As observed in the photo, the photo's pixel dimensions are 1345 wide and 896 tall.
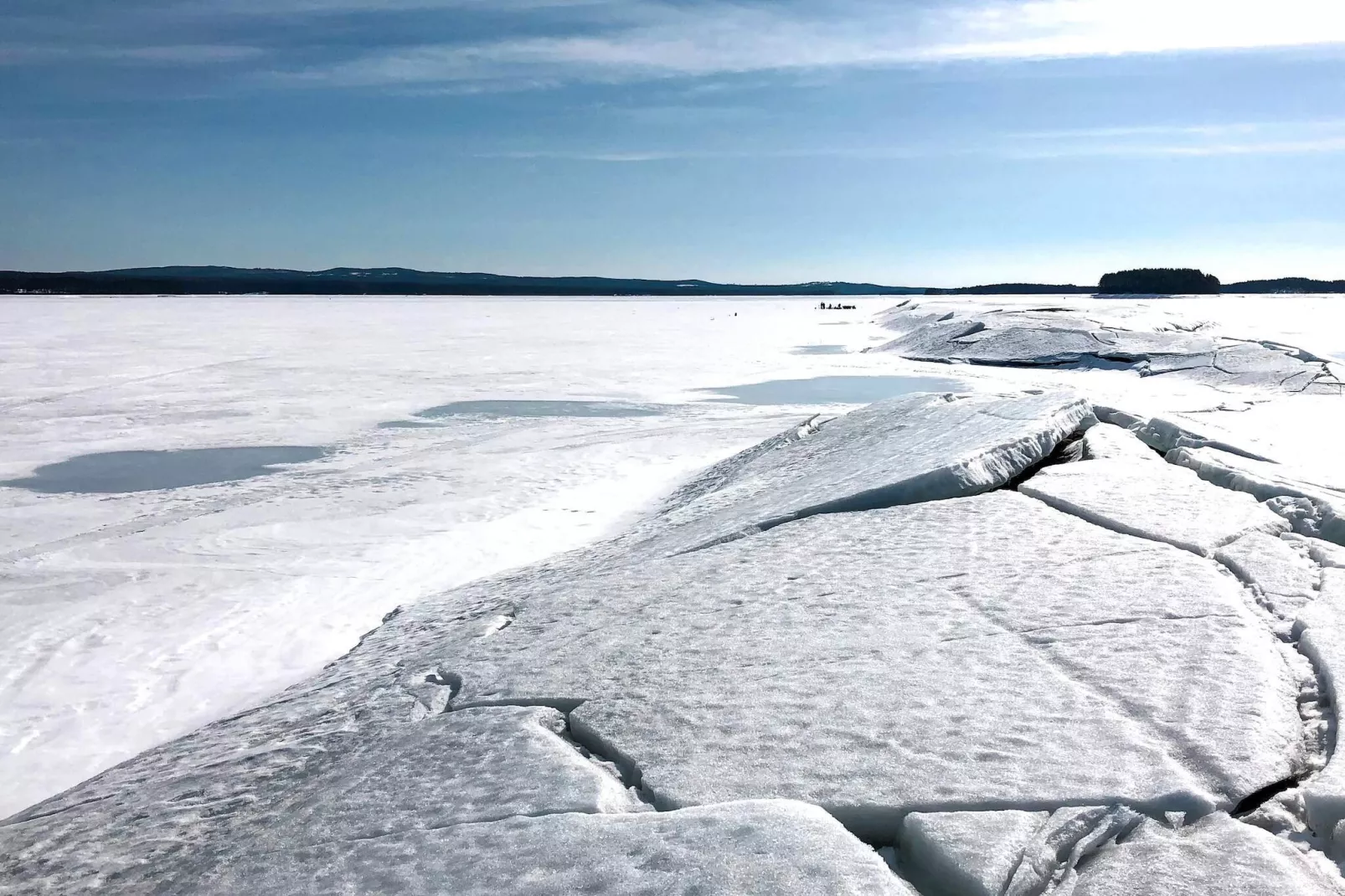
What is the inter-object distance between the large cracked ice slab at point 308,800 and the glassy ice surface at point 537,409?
6166 millimetres

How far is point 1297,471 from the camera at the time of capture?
3.57 m

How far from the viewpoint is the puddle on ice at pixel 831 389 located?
9.37m

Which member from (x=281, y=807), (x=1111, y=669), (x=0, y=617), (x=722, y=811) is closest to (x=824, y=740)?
(x=722, y=811)

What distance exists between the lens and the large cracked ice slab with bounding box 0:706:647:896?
158 centimetres

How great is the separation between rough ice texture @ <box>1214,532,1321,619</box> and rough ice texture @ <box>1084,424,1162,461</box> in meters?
1.10

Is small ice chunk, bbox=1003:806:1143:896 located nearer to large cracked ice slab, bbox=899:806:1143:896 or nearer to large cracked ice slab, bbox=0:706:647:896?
large cracked ice slab, bbox=899:806:1143:896

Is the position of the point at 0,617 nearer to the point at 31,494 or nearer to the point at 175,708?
the point at 175,708

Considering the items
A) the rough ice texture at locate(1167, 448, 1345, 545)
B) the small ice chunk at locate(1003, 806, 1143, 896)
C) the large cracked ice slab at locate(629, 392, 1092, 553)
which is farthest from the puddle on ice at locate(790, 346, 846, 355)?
the small ice chunk at locate(1003, 806, 1143, 896)

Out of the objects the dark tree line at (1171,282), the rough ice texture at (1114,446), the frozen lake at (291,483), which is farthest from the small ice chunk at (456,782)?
the dark tree line at (1171,282)

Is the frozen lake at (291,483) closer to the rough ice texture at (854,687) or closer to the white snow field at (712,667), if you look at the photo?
the white snow field at (712,667)

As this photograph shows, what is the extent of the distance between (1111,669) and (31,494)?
5.56m

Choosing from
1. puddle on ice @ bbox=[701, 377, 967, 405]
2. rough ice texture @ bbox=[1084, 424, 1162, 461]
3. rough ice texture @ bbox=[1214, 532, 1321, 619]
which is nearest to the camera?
rough ice texture @ bbox=[1214, 532, 1321, 619]

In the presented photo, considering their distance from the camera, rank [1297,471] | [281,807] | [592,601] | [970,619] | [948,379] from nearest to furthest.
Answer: [281,807]
[970,619]
[592,601]
[1297,471]
[948,379]

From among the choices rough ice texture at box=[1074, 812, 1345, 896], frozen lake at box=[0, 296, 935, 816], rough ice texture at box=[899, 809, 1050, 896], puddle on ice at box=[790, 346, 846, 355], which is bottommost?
frozen lake at box=[0, 296, 935, 816]
